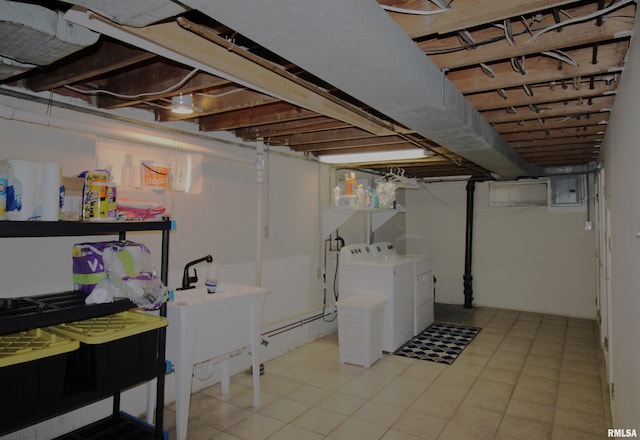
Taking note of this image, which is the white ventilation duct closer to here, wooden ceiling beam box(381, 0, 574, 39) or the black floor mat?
wooden ceiling beam box(381, 0, 574, 39)

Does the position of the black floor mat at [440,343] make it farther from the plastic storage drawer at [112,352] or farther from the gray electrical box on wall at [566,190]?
the plastic storage drawer at [112,352]

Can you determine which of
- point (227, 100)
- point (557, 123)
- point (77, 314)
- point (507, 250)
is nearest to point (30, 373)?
point (77, 314)

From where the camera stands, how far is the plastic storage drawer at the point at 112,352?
1923 millimetres

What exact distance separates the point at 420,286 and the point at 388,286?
87 centimetres

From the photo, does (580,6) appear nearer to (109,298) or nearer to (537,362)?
(109,298)

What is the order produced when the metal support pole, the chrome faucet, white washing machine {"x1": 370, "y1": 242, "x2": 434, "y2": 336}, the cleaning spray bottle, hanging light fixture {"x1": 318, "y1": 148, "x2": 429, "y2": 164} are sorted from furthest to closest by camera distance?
the metal support pole, white washing machine {"x1": 370, "y1": 242, "x2": 434, "y2": 336}, hanging light fixture {"x1": 318, "y1": 148, "x2": 429, "y2": 164}, the chrome faucet, the cleaning spray bottle

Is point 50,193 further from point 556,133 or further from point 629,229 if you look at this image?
point 556,133

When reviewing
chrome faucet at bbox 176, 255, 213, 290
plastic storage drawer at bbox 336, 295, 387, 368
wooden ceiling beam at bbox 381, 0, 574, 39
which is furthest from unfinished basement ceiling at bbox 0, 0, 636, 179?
plastic storage drawer at bbox 336, 295, 387, 368

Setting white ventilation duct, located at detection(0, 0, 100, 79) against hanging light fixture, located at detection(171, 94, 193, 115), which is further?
hanging light fixture, located at detection(171, 94, 193, 115)

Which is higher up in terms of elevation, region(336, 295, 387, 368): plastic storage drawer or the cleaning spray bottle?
the cleaning spray bottle

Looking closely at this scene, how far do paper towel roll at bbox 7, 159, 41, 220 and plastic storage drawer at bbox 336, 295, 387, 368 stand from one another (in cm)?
279

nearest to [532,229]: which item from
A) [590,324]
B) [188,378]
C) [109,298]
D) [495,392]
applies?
[590,324]

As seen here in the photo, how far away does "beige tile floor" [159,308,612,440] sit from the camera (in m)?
2.65

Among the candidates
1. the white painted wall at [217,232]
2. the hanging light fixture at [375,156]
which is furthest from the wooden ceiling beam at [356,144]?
the white painted wall at [217,232]
